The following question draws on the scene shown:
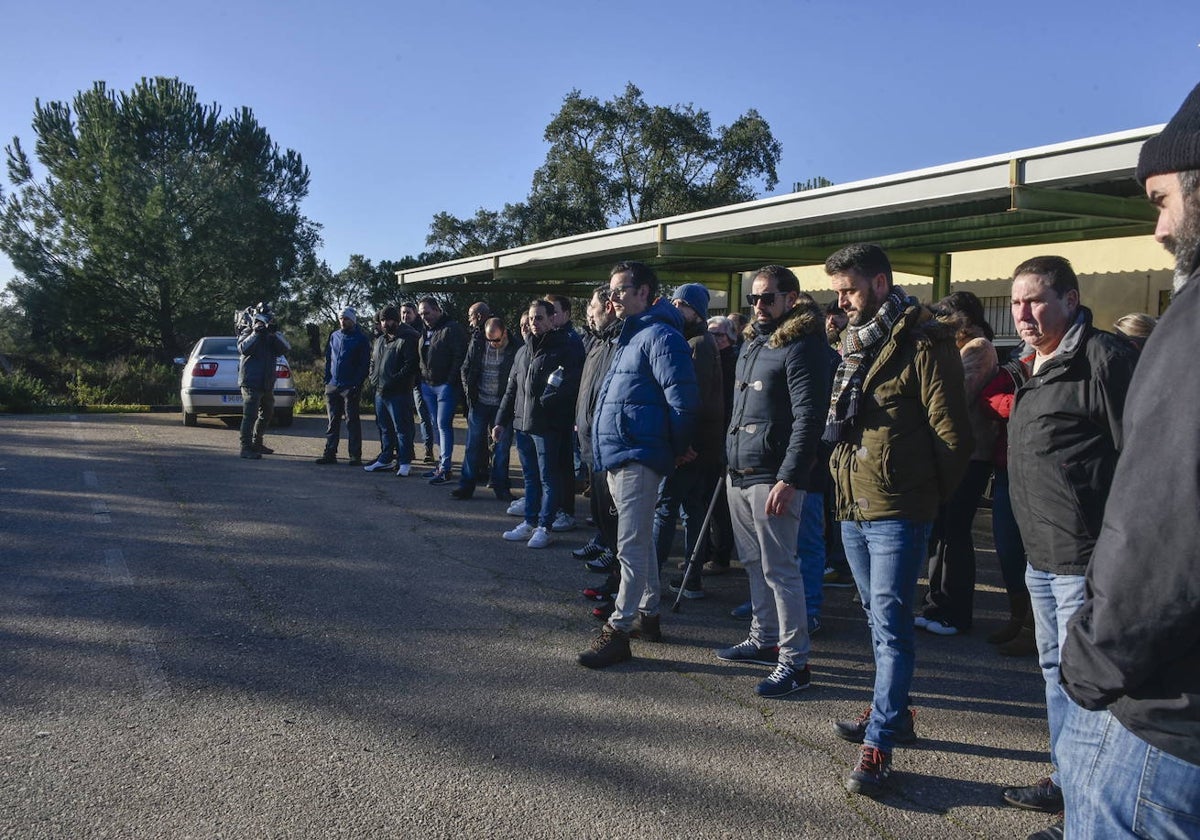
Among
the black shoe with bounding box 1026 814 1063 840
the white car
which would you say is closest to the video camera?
the white car

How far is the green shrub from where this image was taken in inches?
755

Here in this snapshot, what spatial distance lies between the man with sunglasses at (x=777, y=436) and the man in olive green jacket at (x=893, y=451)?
53 centimetres

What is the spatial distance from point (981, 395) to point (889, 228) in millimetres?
5002

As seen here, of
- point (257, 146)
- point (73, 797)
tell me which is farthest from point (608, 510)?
point (257, 146)

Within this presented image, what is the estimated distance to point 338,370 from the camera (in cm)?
1194

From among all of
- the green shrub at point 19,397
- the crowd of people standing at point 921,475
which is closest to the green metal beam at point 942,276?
the crowd of people standing at point 921,475

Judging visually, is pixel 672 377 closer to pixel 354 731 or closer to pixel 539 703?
pixel 539 703

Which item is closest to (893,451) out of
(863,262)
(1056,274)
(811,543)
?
(863,262)

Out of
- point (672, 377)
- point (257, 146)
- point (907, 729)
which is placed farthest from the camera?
point (257, 146)

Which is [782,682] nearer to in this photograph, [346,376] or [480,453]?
[480,453]

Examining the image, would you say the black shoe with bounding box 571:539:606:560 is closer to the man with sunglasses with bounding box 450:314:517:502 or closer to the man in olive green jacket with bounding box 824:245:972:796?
the man with sunglasses with bounding box 450:314:517:502

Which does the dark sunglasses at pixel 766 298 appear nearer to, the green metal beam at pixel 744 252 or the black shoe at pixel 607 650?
the black shoe at pixel 607 650

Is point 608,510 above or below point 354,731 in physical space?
above

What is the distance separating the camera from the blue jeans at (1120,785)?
4.92 ft
